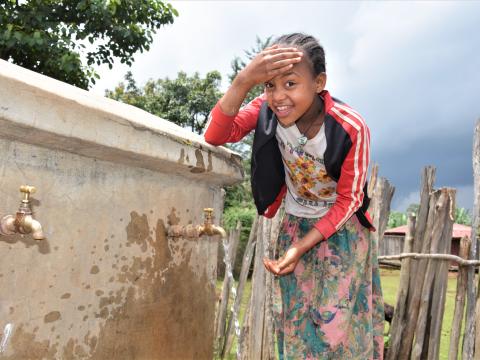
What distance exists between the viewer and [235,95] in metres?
1.75

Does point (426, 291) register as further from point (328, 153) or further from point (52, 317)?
point (52, 317)

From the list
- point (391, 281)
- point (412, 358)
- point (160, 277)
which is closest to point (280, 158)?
point (160, 277)

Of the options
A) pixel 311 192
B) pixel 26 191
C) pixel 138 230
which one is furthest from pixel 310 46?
pixel 26 191

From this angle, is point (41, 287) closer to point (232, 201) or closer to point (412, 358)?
point (412, 358)

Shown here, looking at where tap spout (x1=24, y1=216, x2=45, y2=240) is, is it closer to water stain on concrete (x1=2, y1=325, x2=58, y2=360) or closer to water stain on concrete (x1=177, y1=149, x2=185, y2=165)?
water stain on concrete (x1=2, y1=325, x2=58, y2=360)

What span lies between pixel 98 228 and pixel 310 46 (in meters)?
0.95

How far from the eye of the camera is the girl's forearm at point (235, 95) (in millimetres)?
1727

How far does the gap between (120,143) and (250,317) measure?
2214 mm

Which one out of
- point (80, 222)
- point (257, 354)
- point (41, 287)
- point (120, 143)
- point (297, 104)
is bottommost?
point (257, 354)

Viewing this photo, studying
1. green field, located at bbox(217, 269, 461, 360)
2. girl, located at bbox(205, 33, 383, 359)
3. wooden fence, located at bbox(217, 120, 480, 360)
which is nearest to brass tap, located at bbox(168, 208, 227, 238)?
girl, located at bbox(205, 33, 383, 359)

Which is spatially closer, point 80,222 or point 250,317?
point 80,222

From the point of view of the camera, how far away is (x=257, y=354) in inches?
127

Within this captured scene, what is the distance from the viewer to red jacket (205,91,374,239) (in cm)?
171

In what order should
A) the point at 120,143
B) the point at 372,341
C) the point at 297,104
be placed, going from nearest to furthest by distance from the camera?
the point at 120,143
the point at 297,104
the point at 372,341
